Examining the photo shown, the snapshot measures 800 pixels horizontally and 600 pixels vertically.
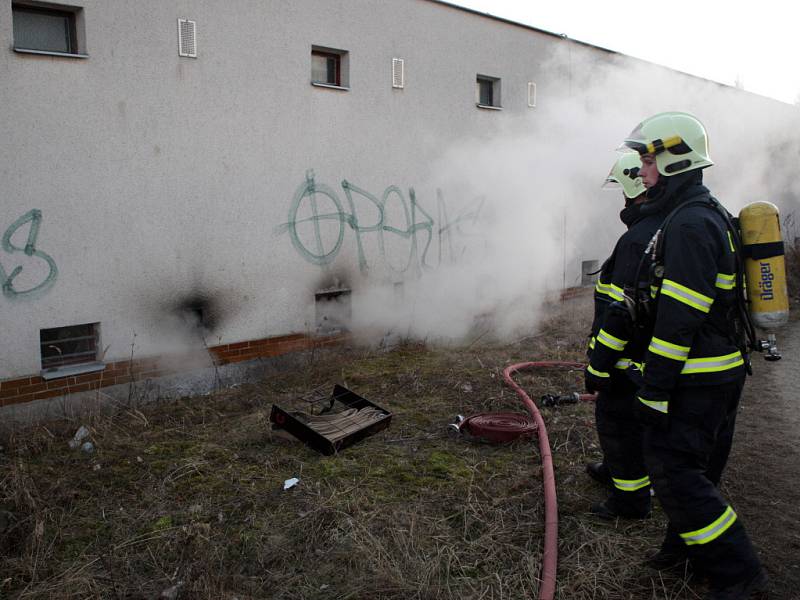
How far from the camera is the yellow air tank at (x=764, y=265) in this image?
2.72 m

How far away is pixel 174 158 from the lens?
17.5ft

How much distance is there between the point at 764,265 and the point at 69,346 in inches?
193

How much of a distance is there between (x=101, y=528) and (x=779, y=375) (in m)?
6.46

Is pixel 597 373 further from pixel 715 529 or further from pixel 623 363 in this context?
pixel 715 529

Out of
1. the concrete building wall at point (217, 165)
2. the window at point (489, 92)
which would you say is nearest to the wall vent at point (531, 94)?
the window at point (489, 92)

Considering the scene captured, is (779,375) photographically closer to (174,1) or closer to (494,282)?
(494,282)

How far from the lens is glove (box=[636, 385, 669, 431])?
8.53ft

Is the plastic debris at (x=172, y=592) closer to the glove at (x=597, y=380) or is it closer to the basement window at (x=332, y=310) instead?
the glove at (x=597, y=380)

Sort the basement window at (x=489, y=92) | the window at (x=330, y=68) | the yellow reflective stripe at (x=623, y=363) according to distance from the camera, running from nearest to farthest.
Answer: the yellow reflective stripe at (x=623, y=363), the window at (x=330, y=68), the basement window at (x=489, y=92)

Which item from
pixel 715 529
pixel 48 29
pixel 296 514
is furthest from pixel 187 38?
pixel 715 529

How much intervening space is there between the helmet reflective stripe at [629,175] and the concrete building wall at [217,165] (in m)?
3.17

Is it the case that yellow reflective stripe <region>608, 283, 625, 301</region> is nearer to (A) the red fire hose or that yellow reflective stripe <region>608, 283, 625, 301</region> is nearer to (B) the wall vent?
(A) the red fire hose

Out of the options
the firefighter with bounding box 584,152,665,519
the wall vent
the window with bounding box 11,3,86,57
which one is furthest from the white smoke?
the firefighter with bounding box 584,152,665,519

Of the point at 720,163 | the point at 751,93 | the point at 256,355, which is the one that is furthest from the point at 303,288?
the point at 751,93
